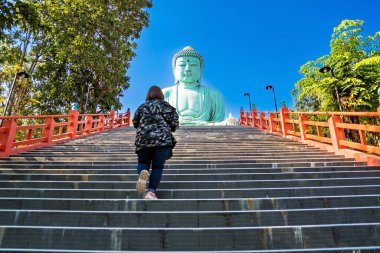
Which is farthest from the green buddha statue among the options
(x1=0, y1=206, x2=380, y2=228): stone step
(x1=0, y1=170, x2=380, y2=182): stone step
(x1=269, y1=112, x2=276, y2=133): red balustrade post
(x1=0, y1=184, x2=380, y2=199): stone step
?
(x1=0, y1=206, x2=380, y2=228): stone step

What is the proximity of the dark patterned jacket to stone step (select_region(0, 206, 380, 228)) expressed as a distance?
0.75m

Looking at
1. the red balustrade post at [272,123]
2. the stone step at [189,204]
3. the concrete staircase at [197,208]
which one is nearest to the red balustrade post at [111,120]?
the red balustrade post at [272,123]

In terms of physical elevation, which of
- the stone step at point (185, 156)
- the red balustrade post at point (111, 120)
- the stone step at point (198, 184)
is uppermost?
the red balustrade post at point (111, 120)

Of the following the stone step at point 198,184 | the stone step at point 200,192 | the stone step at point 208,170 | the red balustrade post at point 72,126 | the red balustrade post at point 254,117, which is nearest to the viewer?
the stone step at point 200,192

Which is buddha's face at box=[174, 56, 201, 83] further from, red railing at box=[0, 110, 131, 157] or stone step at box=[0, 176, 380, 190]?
stone step at box=[0, 176, 380, 190]

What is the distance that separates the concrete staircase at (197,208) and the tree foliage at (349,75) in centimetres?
850

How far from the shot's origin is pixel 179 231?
2381 mm

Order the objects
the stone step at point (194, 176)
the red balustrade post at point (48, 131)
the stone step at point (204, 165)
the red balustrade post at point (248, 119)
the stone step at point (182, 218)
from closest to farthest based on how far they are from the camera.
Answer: the stone step at point (182, 218), the stone step at point (194, 176), the stone step at point (204, 165), the red balustrade post at point (48, 131), the red balustrade post at point (248, 119)

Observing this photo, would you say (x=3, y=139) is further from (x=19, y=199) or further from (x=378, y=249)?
(x=378, y=249)

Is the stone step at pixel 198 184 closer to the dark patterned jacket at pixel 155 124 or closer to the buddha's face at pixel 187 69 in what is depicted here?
the dark patterned jacket at pixel 155 124

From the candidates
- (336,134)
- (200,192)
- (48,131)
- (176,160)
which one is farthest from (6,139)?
(336,134)

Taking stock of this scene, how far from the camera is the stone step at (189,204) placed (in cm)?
299

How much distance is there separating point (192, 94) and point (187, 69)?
5.09ft

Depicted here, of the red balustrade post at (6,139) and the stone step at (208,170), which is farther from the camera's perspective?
the red balustrade post at (6,139)
